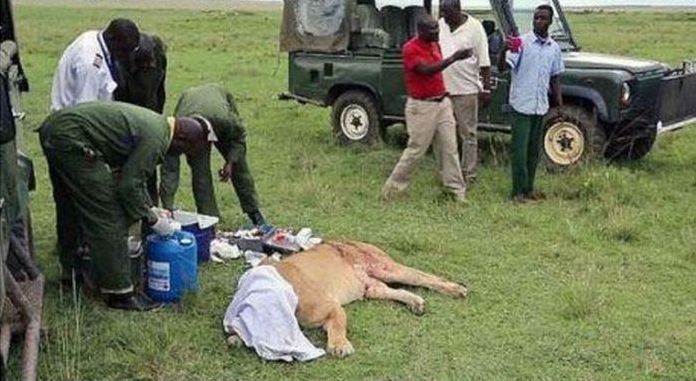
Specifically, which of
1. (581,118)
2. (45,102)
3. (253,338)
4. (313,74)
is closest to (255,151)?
(313,74)

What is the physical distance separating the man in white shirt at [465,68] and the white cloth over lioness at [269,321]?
4.00m

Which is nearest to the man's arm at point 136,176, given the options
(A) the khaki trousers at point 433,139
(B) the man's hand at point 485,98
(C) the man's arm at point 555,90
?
(A) the khaki trousers at point 433,139

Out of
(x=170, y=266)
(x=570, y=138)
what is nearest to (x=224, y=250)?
(x=170, y=266)

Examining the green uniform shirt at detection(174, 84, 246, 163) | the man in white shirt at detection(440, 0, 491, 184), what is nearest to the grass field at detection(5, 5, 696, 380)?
the man in white shirt at detection(440, 0, 491, 184)

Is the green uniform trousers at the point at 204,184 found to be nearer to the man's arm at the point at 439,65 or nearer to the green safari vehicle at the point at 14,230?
the green safari vehicle at the point at 14,230

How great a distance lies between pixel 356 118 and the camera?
1083 centimetres

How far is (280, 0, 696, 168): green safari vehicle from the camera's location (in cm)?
929

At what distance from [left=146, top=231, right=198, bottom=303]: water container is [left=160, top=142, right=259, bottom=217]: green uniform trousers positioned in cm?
134

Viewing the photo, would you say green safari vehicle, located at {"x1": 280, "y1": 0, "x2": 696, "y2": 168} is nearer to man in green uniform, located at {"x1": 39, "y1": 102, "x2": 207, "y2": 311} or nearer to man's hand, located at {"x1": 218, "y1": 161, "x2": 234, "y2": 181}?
man's hand, located at {"x1": 218, "y1": 161, "x2": 234, "y2": 181}

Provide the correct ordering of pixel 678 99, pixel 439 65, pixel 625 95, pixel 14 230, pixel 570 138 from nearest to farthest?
pixel 14 230 → pixel 439 65 → pixel 625 95 → pixel 570 138 → pixel 678 99

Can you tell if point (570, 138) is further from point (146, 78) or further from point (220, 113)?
point (146, 78)

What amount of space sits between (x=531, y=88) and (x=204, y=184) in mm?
2715

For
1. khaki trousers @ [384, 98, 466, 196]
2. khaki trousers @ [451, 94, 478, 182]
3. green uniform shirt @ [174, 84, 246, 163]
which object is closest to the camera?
green uniform shirt @ [174, 84, 246, 163]

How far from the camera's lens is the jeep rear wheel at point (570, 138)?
931 cm
